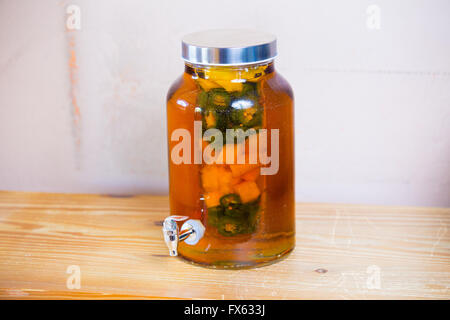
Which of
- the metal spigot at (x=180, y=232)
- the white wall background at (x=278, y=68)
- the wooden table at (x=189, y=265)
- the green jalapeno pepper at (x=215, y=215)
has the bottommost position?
the wooden table at (x=189, y=265)

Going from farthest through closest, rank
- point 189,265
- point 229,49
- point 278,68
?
point 278,68 < point 189,265 < point 229,49

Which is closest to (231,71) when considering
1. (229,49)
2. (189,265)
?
(229,49)

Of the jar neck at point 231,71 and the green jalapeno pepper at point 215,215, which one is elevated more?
the jar neck at point 231,71

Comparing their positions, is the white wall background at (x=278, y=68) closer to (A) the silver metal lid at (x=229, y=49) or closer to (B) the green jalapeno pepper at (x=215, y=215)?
(A) the silver metal lid at (x=229, y=49)

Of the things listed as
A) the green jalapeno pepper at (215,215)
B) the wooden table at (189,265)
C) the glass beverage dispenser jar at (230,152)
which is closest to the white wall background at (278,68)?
the wooden table at (189,265)

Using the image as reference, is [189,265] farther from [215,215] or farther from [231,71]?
[231,71]

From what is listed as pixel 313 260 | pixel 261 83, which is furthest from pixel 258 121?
pixel 313 260
